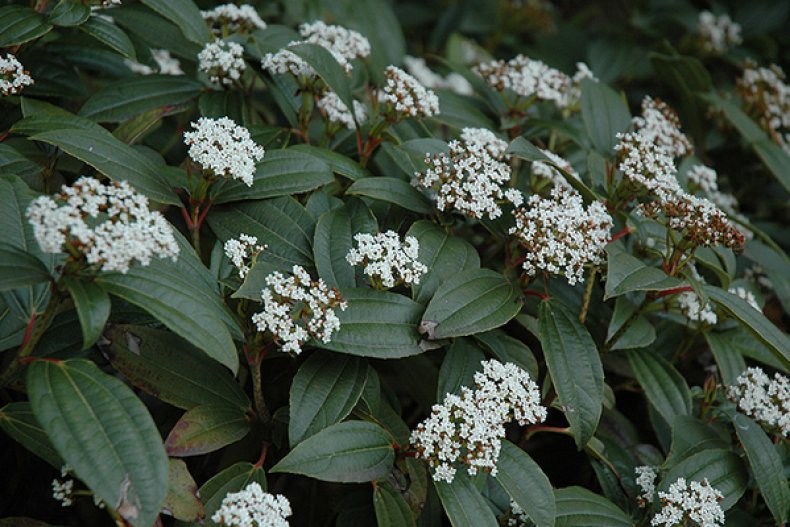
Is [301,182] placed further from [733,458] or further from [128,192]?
[733,458]

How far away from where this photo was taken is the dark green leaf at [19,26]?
2139 millimetres

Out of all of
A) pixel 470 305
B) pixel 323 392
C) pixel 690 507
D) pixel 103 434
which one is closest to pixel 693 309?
pixel 690 507

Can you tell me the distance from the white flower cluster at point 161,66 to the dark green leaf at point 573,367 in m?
1.72

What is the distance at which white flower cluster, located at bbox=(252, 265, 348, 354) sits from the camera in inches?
67.5

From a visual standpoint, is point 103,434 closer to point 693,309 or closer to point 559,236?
point 559,236

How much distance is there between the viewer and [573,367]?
2006 millimetres

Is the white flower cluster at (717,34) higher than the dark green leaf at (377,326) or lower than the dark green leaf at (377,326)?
higher

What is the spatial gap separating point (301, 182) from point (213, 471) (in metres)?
0.86

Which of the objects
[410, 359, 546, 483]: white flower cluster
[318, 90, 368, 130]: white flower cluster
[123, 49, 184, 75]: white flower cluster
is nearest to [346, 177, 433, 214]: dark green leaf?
[318, 90, 368, 130]: white flower cluster

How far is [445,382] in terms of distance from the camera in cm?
198

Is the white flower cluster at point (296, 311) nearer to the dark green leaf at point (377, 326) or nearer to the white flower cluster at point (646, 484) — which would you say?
the dark green leaf at point (377, 326)

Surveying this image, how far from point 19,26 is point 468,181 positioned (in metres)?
1.37

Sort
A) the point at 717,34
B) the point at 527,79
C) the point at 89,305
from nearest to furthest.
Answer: the point at 89,305 → the point at 527,79 → the point at 717,34

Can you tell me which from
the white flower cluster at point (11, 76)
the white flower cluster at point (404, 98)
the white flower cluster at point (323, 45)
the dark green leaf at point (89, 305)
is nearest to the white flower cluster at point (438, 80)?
the white flower cluster at point (323, 45)
